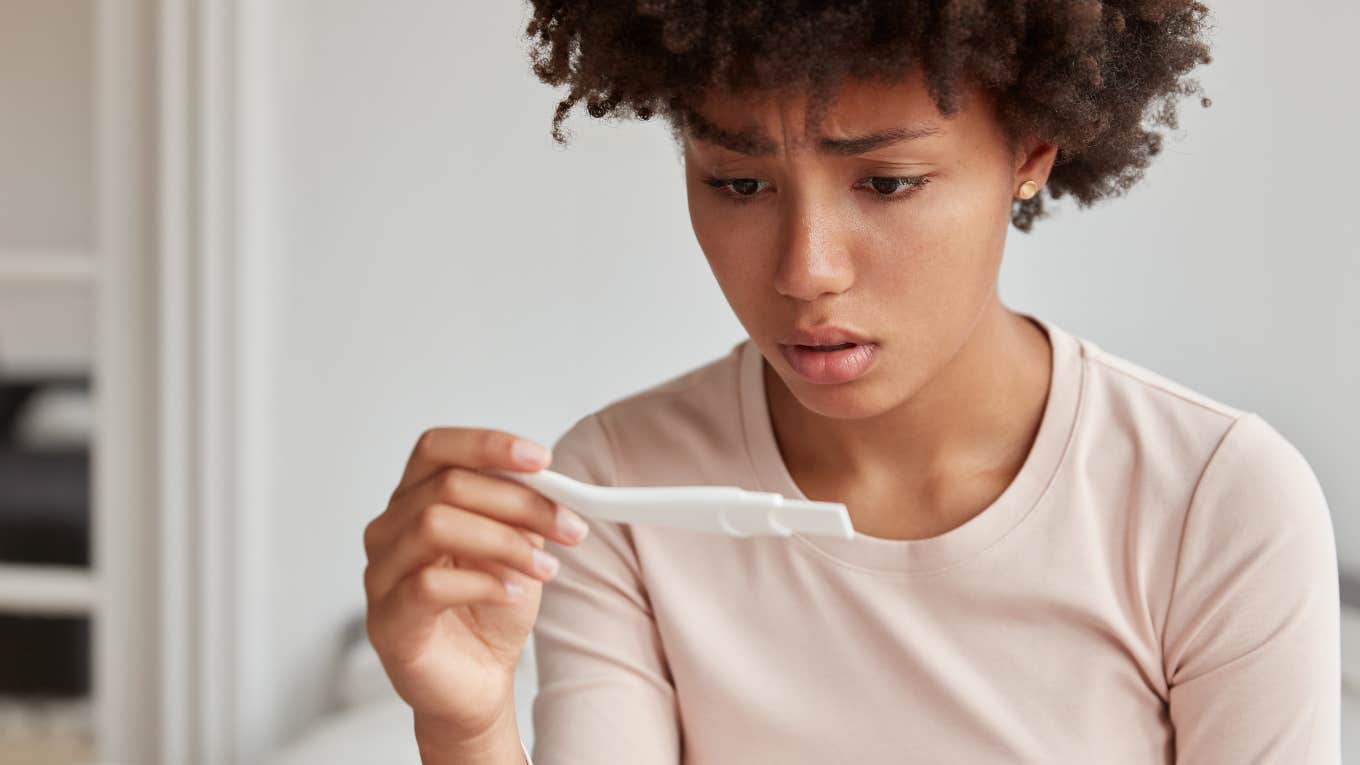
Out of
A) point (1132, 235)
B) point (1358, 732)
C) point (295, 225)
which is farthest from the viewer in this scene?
point (295, 225)

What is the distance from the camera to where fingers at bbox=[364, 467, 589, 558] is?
82 centimetres

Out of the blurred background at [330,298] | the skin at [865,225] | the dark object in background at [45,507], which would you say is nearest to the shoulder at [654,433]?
the skin at [865,225]

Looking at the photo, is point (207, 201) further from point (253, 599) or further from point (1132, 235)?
point (1132, 235)

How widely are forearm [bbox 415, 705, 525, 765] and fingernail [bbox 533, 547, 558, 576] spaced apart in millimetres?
174

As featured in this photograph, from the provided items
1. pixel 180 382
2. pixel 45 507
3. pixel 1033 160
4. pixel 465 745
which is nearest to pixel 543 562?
pixel 465 745

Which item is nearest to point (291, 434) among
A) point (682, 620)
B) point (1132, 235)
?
point (682, 620)

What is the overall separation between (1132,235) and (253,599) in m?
1.25

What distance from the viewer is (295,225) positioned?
1.85m

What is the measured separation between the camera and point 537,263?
1769 millimetres

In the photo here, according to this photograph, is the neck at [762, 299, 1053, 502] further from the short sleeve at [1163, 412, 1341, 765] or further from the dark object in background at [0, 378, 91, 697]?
the dark object in background at [0, 378, 91, 697]

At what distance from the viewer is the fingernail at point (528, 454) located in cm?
81

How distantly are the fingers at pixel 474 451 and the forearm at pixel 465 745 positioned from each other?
0.20 meters

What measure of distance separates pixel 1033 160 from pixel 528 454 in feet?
1.45

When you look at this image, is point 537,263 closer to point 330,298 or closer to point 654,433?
point 330,298
